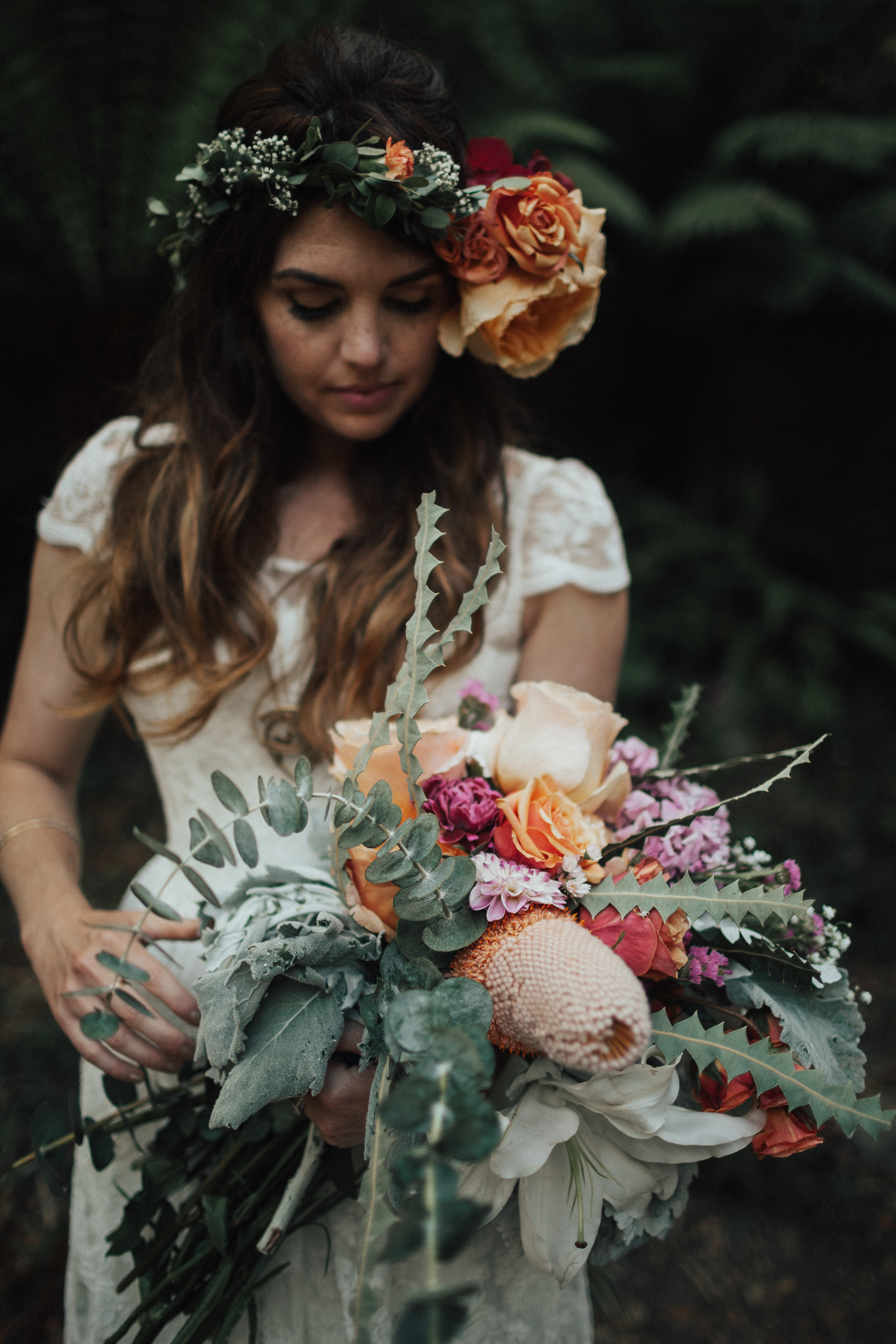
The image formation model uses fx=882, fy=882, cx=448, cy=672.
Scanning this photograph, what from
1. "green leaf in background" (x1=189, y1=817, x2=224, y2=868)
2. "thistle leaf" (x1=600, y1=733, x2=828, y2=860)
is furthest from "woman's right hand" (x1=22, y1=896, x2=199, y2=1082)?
"thistle leaf" (x1=600, y1=733, x2=828, y2=860)

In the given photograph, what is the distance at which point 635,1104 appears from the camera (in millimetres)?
741

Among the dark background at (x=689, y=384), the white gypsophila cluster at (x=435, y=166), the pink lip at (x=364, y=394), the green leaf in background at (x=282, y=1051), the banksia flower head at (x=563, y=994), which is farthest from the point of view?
the dark background at (x=689, y=384)

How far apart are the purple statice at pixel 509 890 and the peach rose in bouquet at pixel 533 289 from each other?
737mm

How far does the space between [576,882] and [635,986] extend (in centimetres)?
13

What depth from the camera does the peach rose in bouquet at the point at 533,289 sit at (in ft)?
3.70

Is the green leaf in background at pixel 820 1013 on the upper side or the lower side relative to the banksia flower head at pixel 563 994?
lower

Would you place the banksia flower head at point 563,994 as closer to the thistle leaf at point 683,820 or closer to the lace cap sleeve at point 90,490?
the thistle leaf at point 683,820

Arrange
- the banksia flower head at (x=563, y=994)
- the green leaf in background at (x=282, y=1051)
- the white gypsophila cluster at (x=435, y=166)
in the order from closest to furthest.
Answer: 1. the banksia flower head at (x=563, y=994)
2. the green leaf in background at (x=282, y=1051)
3. the white gypsophila cluster at (x=435, y=166)

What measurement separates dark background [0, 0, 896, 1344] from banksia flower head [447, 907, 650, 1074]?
1.26m

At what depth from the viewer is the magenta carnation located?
0.79 m

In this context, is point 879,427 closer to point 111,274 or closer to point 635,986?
point 111,274

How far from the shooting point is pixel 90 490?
141cm

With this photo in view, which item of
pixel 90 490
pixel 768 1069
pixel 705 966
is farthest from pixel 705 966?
pixel 90 490

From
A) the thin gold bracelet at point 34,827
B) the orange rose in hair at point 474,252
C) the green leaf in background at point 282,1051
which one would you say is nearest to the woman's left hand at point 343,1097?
the green leaf in background at point 282,1051
